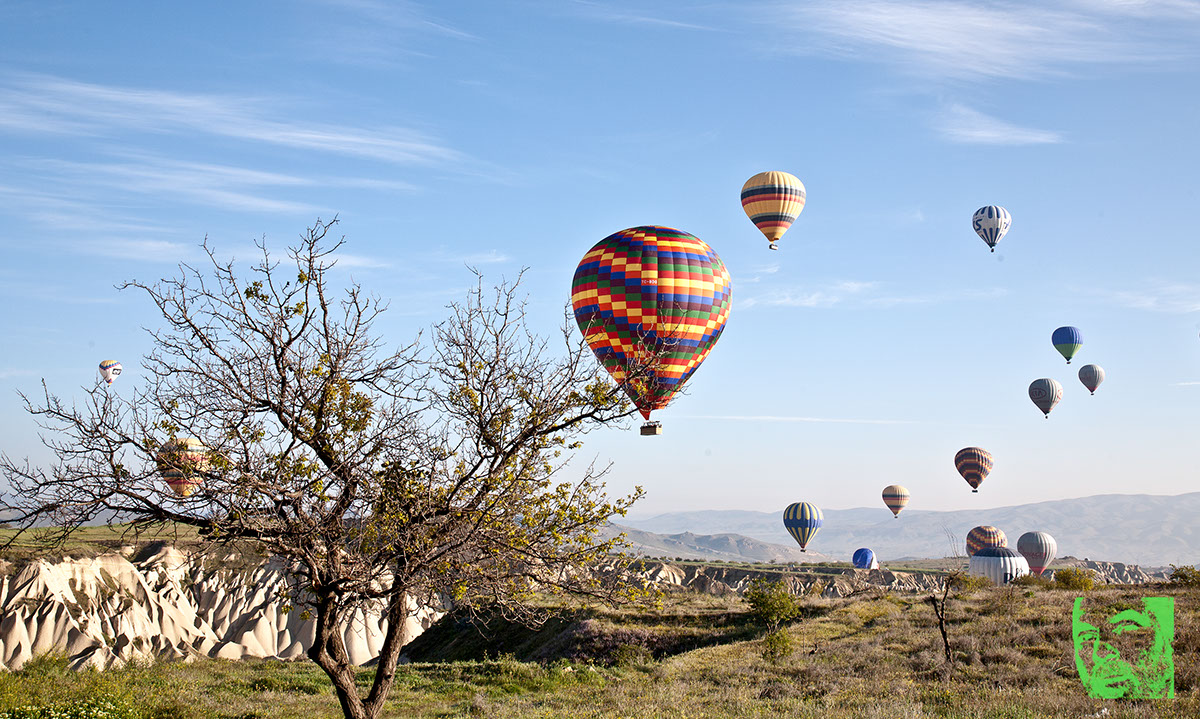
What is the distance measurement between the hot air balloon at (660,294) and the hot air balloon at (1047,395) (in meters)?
80.6

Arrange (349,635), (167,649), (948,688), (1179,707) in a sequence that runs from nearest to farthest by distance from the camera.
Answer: (1179,707) → (948,688) → (167,649) → (349,635)

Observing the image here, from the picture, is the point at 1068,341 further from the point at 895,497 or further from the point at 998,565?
the point at 895,497

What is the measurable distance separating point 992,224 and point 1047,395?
3187 centimetres

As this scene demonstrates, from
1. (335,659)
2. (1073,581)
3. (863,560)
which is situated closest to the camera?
(335,659)

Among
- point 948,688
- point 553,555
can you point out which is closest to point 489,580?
point 553,555

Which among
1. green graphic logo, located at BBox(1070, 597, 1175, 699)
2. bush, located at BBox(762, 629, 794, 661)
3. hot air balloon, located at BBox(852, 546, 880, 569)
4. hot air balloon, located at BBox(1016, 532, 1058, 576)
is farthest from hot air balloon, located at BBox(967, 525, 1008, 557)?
bush, located at BBox(762, 629, 794, 661)

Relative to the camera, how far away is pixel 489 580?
12672mm

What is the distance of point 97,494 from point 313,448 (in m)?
3.00

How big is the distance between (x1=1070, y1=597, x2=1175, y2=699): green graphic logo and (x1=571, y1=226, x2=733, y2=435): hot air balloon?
41.9 ft

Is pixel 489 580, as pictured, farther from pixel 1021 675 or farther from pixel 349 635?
pixel 349 635

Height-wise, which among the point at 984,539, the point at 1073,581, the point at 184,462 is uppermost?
the point at 984,539

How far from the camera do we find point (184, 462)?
12.1 metres

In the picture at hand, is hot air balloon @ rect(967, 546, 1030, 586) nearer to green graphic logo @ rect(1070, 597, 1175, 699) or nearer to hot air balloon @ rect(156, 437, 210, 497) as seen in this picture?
green graphic logo @ rect(1070, 597, 1175, 699)

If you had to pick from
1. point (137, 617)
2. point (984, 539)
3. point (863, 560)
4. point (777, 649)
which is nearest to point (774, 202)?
point (777, 649)
